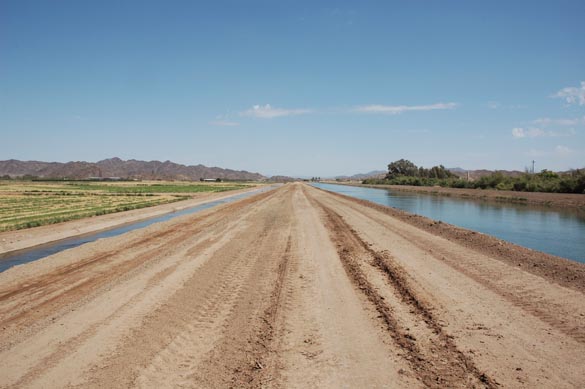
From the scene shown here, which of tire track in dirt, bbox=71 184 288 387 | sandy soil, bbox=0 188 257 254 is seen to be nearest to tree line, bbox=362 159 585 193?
sandy soil, bbox=0 188 257 254

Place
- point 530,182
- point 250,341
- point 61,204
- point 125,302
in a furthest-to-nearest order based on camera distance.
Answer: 1. point 530,182
2. point 61,204
3. point 125,302
4. point 250,341

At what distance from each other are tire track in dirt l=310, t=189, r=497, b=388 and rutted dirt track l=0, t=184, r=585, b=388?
0.09 feet

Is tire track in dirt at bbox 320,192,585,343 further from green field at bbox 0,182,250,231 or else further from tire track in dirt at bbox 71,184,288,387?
green field at bbox 0,182,250,231

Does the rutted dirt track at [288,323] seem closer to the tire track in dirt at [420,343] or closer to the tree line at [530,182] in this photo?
the tire track in dirt at [420,343]

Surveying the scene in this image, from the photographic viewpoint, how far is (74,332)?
665 cm

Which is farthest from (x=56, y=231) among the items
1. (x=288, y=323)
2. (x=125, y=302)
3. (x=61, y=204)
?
(x=61, y=204)

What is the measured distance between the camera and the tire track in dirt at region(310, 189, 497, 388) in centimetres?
498

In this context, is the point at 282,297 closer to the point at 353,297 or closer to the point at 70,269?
the point at 353,297

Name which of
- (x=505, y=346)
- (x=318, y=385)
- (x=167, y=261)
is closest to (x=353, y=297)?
(x=505, y=346)

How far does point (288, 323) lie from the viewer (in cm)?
700

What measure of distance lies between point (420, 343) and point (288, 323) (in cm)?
231

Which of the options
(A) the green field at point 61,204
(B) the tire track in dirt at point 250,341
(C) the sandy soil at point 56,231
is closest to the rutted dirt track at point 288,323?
(B) the tire track in dirt at point 250,341

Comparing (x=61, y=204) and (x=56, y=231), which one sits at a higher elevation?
(x=61, y=204)

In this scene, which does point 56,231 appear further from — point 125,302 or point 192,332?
point 192,332
